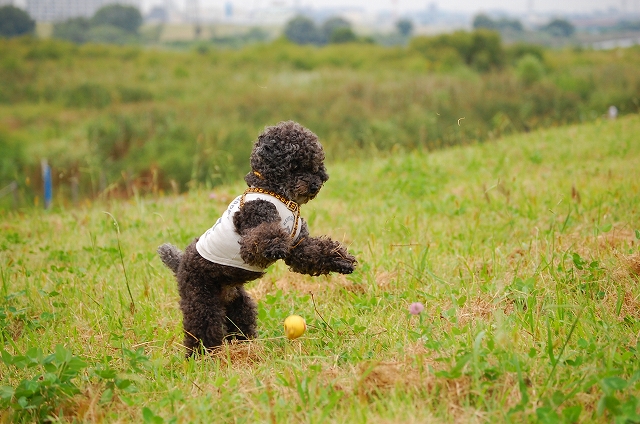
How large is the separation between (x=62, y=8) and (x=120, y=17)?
886cm

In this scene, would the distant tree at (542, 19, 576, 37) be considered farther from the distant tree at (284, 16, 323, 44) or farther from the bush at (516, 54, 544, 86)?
the distant tree at (284, 16, 323, 44)

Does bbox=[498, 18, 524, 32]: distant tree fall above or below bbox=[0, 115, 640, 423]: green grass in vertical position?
above

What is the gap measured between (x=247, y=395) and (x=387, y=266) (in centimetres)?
193

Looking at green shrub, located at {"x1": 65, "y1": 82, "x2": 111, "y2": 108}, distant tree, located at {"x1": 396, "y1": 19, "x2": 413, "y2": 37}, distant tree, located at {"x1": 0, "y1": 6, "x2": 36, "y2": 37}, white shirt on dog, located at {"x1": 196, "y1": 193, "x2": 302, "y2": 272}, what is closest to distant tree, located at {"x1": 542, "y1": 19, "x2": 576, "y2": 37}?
green shrub, located at {"x1": 65, "y1": 82, "x2": 111, "y2": 108}

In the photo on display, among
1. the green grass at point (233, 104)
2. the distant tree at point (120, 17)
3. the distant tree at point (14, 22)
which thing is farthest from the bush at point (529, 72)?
the distant tree at point (120, 17)

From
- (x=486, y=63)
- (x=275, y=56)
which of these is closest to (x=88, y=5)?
(x=275, y=56)

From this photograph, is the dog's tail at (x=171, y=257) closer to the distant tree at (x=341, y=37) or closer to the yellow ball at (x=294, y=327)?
the yellow ball at (x=294, y=327)

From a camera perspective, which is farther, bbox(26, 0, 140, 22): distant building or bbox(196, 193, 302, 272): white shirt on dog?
bbox(26, 0, 140, 22): distant building

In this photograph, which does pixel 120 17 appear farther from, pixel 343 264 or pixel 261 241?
pixel 343 264

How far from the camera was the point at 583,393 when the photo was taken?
223 cm

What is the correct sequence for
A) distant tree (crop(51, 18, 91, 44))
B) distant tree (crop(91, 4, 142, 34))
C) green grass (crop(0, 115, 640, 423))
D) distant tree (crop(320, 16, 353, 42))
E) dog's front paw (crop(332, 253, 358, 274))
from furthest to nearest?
distant tree (crop(320, 16, 353, 42)) < distant tree (crop(91, 4, 142, 34)) < distant tree (crop(51, 18, 91, 44)) < dog's front paw (crop(332, 253, 358, 274)) < green grass (crop(0, 115, 640, 423))

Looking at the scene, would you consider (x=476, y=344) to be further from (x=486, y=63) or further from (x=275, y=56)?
(x=275, y=56)

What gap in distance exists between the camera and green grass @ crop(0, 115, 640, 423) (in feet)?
7.59

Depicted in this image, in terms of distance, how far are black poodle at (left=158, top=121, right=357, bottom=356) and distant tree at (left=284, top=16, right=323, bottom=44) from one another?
5843 centimetres
